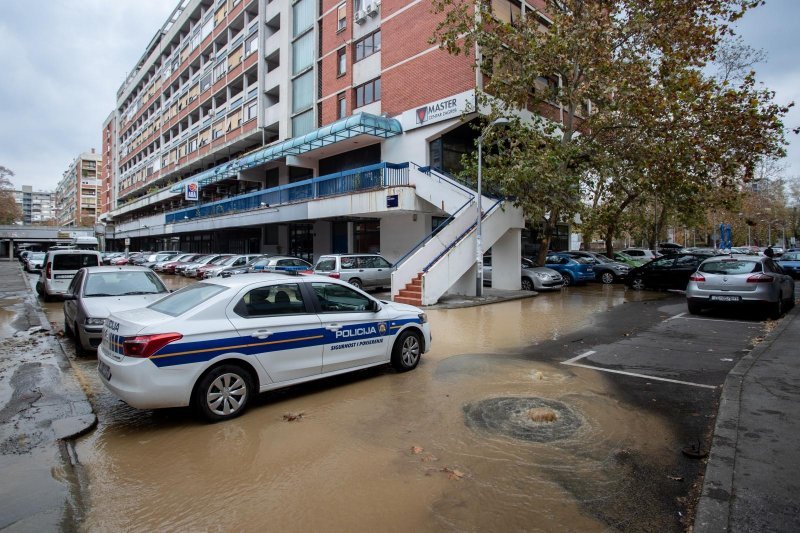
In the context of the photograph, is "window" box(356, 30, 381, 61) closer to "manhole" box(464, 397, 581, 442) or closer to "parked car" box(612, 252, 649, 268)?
"parked car" box(612, 252, 649, 268)

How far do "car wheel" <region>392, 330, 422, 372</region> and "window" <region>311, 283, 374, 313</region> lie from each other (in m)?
0.75

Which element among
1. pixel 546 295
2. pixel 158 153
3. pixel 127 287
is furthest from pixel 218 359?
pixel 158 153

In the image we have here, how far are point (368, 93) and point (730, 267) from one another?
2031 cm

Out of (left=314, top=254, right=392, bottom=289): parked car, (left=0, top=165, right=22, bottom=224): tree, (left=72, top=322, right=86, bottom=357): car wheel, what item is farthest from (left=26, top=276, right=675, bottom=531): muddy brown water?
(left=0, top=165, right=22, bottom=224): tree

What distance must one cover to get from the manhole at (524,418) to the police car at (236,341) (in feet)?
5.95

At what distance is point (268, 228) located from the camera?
118ft

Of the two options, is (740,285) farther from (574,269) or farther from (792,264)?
(792,264)

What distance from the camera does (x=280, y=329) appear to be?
541 centimetres

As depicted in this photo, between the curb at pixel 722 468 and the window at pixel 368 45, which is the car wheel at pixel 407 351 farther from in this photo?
the window at pixel 368 45

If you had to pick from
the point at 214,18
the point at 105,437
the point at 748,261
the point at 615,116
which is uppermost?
the point at 214,18

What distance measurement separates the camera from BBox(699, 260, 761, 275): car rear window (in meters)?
11.3

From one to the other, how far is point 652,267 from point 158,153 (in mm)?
58546

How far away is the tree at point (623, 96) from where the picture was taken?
16.5m

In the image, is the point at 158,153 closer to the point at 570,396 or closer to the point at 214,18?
the point at 214,18
